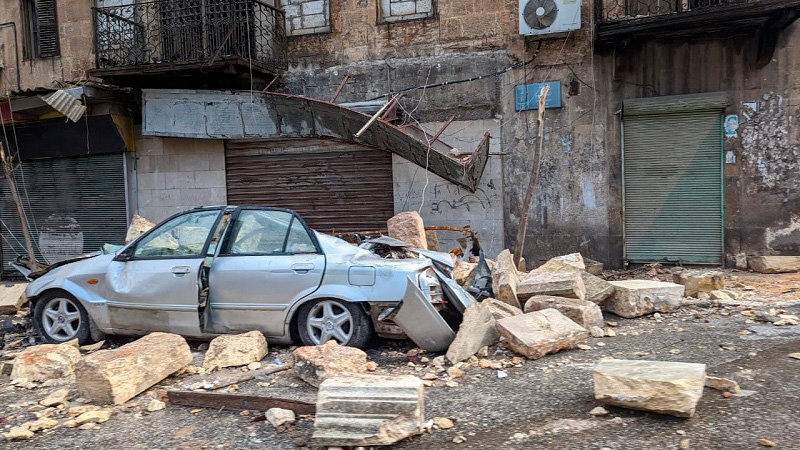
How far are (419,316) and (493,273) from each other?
168 cm

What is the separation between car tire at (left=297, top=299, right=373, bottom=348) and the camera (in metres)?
5.36

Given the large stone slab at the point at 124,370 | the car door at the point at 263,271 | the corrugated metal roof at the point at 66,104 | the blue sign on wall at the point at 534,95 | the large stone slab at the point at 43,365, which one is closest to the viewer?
the large stone slab at the point at 124,370

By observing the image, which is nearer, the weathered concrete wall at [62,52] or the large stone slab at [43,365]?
the large stone slab at [43,365]

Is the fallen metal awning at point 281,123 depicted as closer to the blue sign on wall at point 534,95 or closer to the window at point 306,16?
the blue sign on wall at point 534,95

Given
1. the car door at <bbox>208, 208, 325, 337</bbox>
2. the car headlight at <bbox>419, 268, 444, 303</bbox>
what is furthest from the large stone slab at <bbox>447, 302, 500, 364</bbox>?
the car door at <bbox>208, 208, 325, 337</bbox>

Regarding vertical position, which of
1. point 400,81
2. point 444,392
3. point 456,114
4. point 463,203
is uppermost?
point 400,81

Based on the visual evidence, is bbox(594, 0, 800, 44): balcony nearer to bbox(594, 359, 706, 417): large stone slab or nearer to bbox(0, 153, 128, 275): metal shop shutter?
bbox(594, 359, 706, 417): large stone slab

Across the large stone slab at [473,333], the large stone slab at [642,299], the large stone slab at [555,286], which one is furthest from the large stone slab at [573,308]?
the large stone slab at [473,333]

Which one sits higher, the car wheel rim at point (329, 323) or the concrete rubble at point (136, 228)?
the concrete rubble at point (136, 228)

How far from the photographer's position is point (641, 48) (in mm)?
9742

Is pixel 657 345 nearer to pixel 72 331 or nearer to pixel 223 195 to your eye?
pixel 72 331

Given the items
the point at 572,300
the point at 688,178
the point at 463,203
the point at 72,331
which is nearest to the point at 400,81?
the point at 463,203

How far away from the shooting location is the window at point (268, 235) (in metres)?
5.75

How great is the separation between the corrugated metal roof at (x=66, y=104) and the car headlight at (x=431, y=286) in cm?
848
